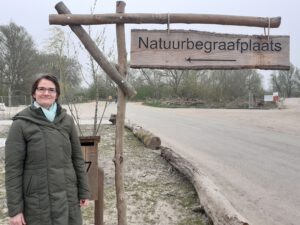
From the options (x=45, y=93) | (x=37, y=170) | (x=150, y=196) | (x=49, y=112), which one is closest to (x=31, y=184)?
(x=37, y=170)

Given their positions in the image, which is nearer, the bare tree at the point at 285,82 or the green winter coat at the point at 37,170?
the green winter coat at the point at 37,170

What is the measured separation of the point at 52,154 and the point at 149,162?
6.80 metres

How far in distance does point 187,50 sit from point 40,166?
6.32 ft

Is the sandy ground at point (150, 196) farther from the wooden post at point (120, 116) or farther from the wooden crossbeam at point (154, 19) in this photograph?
the wooden crossbeam at point (154, 19)

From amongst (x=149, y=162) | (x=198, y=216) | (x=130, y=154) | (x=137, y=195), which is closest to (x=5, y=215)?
(x=137, y=195)

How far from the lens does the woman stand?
3.19m

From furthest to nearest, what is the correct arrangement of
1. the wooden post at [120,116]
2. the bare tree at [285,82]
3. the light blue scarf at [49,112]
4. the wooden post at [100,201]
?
the bare tree at [285,82] < the wooden post at [100,201] < the wooden post at [120,116] < the light blue scarf at [49,112]

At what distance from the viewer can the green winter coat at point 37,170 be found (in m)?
3.19

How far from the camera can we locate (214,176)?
8828 mm

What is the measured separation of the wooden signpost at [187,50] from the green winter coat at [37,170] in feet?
4.65

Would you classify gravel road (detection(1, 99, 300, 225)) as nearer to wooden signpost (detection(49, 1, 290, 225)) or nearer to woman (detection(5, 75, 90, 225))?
wooden signpost (detection(49, 1, 290, 225))

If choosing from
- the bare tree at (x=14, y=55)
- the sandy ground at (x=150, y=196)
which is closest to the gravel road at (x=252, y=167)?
the sandy ground at (x=150, y=196)

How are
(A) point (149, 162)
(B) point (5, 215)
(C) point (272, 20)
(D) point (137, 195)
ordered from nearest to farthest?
1. (C) point (272, 20)
2. (B) point (5, 215)
3. (D) point (137, 195)
4. (A) point (149, 162)

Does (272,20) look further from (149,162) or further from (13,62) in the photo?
(13,62)
